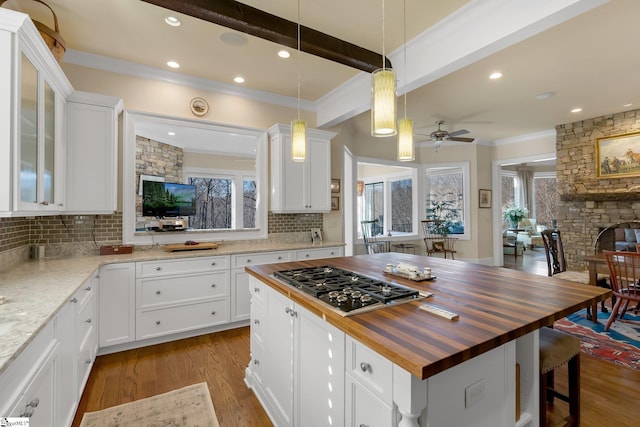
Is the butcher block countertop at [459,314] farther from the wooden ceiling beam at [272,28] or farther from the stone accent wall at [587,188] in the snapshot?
the stone accent wall at [587,188]

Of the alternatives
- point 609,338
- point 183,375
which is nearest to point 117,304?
point 183,375

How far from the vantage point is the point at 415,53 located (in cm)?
286

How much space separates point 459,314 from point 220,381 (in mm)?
1998

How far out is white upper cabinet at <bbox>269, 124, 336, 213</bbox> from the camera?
3.86 m

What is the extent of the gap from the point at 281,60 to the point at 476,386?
10.6 feet

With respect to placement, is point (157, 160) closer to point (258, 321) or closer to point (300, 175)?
point (300, 175)

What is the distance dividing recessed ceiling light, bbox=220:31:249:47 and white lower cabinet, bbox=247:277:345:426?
7.25 feet

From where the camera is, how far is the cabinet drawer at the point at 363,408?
Result: 3.37ft

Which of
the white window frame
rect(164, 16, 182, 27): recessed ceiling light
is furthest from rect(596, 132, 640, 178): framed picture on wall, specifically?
rect(164, 16, 182, 27): recessed ceiling light

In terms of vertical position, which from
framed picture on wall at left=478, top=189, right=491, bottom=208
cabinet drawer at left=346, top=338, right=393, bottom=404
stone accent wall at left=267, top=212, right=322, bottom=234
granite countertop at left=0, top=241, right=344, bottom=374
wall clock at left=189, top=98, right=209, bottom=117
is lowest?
cabinet drawer at left=346, top=338, right=393, bottom=404

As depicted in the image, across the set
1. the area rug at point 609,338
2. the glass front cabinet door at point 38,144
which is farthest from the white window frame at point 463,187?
the glass front cabinet door at point 38,144

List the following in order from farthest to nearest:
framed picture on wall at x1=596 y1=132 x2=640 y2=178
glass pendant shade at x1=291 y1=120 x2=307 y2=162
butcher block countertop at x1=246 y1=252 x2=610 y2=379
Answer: framed picture on wall at x1=596 y1=132 x2=640 y2=178, glass pendant shade at x1=291 y1=120 x2=307 y2=162, butcher block countertop at x1=246 y1=252 x2=610 y2=379

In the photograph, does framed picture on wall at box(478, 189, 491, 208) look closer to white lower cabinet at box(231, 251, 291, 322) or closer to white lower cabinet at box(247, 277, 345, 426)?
white lower cabinet at box(231, 251, 291, 322)

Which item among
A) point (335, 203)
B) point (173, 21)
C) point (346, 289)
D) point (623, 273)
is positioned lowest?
point (623, 273)
